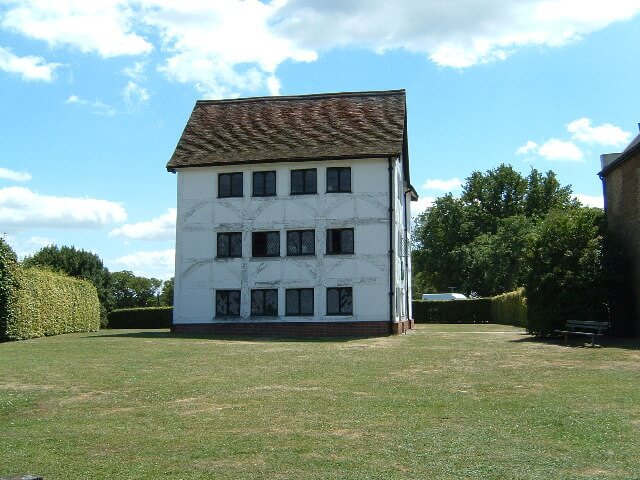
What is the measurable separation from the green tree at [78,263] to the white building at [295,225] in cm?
2619

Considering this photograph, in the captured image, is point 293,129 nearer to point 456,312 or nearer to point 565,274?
point 565,274

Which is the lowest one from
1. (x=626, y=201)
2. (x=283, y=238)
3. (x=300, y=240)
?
(x=300, y=240)

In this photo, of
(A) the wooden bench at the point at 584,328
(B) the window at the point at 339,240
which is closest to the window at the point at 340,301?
(B) the window at the point at 339,240

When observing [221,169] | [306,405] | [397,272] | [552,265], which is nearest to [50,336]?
[221,169]

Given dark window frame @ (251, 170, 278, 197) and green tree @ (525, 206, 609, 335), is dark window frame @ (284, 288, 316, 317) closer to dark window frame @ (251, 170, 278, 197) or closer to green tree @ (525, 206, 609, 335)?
dark window frame @ (251, 170, 278, 197)

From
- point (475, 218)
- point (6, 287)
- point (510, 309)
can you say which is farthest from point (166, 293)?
point (6, 287)

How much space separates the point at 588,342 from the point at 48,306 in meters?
25.6

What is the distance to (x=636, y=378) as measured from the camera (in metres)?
15.1

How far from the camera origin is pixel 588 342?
2597 centimetres

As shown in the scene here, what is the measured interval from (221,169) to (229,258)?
4.69 metres

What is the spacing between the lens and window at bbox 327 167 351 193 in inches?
1384

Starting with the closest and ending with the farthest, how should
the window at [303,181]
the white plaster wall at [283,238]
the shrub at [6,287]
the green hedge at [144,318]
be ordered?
the shrub at [6,287]
the white plaster wall at [283,238]
the window at [303,181]
the green hedge at [144,318]

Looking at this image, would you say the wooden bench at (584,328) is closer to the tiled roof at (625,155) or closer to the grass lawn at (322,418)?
the grass lawn at (322,418)

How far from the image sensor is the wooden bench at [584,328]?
25.0 m
